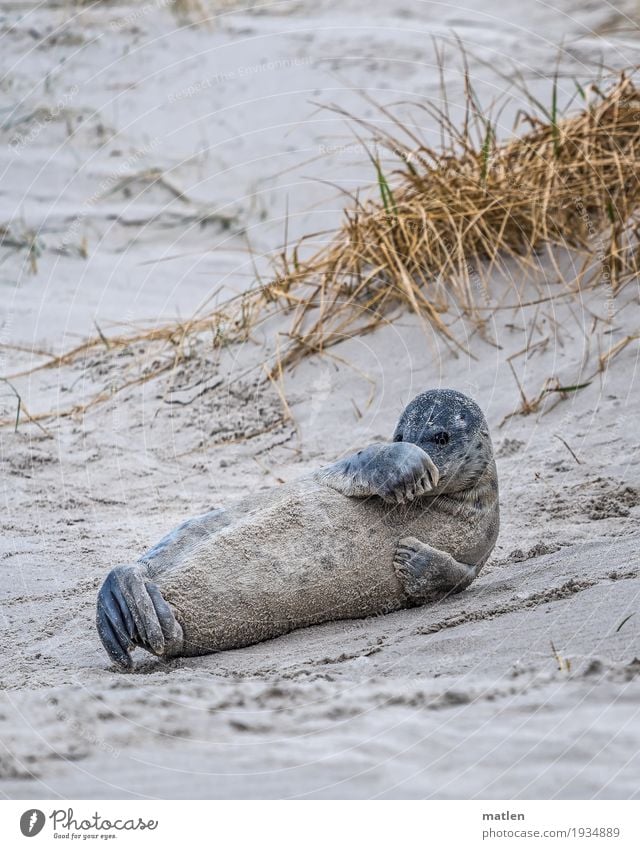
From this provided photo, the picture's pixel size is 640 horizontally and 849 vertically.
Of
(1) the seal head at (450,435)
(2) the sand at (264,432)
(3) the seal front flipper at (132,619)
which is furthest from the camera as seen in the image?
(1) the seal head at (450,435)

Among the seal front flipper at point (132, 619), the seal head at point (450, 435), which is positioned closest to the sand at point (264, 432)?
the seal front flipper at point (132, 619)

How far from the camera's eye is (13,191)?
796 centimetres

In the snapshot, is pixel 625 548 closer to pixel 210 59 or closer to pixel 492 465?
pixel 492 465

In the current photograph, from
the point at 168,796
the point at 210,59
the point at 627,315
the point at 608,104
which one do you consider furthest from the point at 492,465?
the point at 210,59

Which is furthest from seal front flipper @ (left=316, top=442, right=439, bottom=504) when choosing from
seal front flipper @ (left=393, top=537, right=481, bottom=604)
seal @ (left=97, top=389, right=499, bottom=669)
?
seal front flipper @ (left=393, top=537, right=481, bottom=604)

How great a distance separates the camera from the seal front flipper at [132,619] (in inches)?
119

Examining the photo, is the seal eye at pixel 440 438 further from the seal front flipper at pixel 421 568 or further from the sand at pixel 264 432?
the sand at pixel 264 432

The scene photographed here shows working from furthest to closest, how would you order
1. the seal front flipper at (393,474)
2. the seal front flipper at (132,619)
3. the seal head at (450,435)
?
the seal head at (450,435) < the seal front flipper at (393,474) < the seal front flipper at (132,619)

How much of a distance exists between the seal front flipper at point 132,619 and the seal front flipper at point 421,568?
62 cm

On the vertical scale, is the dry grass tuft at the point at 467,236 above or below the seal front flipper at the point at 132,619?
above

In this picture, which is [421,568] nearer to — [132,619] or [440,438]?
[440,438]

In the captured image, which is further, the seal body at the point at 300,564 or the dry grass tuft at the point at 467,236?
the dry grass tuft at the point at 467,236

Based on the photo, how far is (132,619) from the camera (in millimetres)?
3027

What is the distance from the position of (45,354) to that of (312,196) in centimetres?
222
